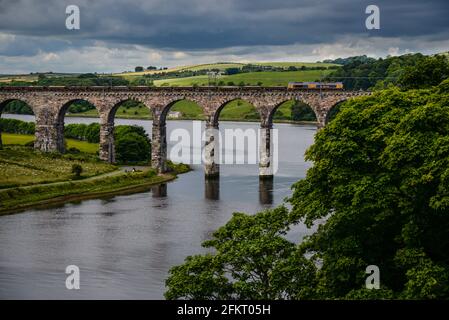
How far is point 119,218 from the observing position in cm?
7738

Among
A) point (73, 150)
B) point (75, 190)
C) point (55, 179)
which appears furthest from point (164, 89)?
point (75, 190)

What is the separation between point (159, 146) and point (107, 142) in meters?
9.27

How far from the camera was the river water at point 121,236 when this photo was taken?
51031 millimetres

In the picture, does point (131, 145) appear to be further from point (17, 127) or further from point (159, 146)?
point (17, 127)

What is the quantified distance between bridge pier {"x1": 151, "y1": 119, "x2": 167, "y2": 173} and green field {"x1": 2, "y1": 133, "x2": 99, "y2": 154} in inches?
903

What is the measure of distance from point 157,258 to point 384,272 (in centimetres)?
2498

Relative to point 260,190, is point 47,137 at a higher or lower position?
higher

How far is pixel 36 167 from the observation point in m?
104

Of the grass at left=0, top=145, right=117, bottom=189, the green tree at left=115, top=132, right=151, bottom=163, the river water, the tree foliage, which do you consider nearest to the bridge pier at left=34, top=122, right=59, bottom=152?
the grass at left=0, top=145, right=117, bottom=189

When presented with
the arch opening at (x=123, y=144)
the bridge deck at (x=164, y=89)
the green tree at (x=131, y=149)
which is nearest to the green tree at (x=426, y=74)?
the bridge deck at (x=164, y=89)

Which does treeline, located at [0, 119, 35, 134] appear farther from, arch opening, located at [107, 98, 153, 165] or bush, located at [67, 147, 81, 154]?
arch opening, located at [107, 98, 153, 165]

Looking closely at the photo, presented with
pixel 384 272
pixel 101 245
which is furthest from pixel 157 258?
pixel 384 272

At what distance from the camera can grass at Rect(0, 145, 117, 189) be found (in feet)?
313
